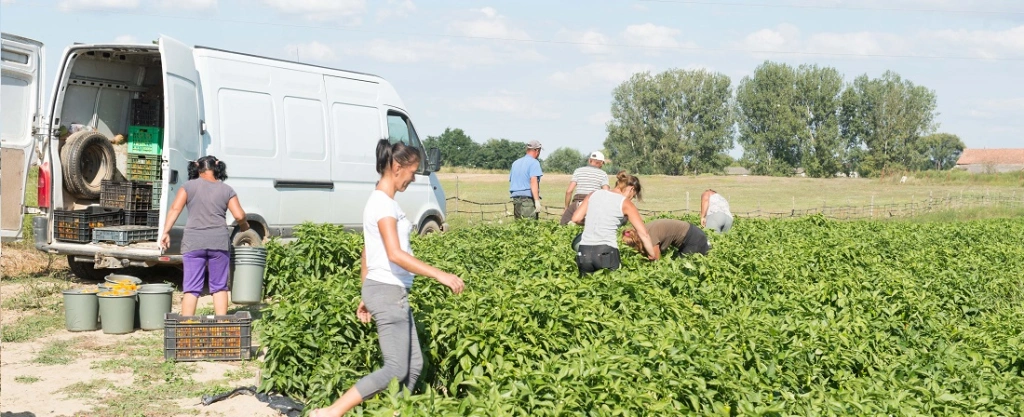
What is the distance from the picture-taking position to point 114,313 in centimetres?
958

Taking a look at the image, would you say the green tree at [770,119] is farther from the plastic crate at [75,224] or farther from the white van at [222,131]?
the plastic crate at [75,224]

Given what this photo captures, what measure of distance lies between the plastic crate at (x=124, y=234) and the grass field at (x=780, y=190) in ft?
114

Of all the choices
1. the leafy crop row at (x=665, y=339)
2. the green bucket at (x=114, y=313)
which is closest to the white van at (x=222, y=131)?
the green bucket at (x=114, y=313)

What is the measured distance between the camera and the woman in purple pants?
9.09m

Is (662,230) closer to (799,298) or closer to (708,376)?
(799,298)

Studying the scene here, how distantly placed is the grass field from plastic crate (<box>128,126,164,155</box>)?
110ft

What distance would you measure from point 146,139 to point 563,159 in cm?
11894

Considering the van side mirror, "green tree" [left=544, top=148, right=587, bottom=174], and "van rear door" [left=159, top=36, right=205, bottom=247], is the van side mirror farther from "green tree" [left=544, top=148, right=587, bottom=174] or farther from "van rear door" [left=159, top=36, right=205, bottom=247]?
"green tree" [left=544, top=148, right=587, bottom=174]

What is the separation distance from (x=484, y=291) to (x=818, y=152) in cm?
9332

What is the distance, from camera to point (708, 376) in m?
5.43

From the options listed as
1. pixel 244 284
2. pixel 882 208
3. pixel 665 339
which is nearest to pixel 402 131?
pixel 244 284

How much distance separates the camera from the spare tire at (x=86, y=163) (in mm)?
12336

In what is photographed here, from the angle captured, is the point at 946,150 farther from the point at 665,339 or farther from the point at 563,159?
the point at 665,339

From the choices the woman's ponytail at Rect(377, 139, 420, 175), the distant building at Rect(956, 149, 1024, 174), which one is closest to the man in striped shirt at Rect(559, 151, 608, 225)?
the woman's ponytail at Rect(377, 139, 420, 175)
